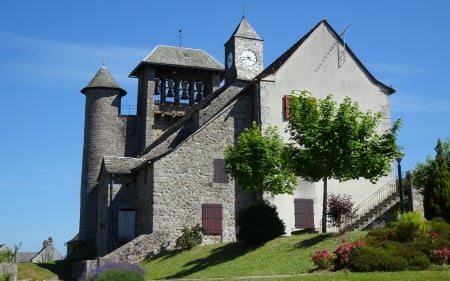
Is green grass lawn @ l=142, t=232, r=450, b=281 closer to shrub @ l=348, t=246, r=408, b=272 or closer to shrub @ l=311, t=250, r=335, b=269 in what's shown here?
shrub @ l=311, t=250, r=335, b=269

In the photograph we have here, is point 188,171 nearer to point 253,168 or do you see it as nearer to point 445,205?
point 253,168

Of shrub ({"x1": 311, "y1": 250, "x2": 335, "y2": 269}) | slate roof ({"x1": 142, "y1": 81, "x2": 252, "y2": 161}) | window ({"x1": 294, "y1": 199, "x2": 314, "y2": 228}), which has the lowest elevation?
shrub ({"x1": 311, "y1": 250, "x2": 335, "y2": 269})

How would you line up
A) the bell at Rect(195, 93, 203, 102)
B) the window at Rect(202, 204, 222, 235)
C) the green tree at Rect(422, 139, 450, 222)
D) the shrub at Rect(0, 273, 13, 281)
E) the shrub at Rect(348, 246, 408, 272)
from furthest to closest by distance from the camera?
1. the bell at Rect(195, 93, 203, 102)
2. the window at Rect(202, 204, 222, 235)
3. the shrub at Rect(0, 273, 13, 281)
4. the green tree at Rect(422, 139, 450, 222)
5. the shrub at Rect(348, 246, 408, 272)

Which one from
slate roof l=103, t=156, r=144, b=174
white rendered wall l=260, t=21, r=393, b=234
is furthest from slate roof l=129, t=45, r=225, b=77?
white rendered wall l=260, t=21, r=393, b=234

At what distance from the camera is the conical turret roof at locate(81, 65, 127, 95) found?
148ft

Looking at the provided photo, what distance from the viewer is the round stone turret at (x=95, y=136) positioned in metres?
43.3

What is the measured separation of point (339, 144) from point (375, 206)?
8.96 m

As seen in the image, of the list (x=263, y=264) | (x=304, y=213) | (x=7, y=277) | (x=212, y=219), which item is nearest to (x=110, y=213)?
(x=212, y=219)

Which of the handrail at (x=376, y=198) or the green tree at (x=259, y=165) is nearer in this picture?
the green tree at (x=259, y=165)

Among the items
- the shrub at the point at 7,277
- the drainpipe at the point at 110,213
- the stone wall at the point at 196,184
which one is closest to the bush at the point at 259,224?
the stone wall at the point at 196,184

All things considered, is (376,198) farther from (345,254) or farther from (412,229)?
(345,254)

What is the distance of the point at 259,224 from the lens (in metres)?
26.0

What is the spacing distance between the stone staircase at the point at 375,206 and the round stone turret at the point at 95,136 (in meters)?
18.7

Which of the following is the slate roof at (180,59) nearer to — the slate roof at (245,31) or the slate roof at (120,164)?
the slate roof at (245,31)
